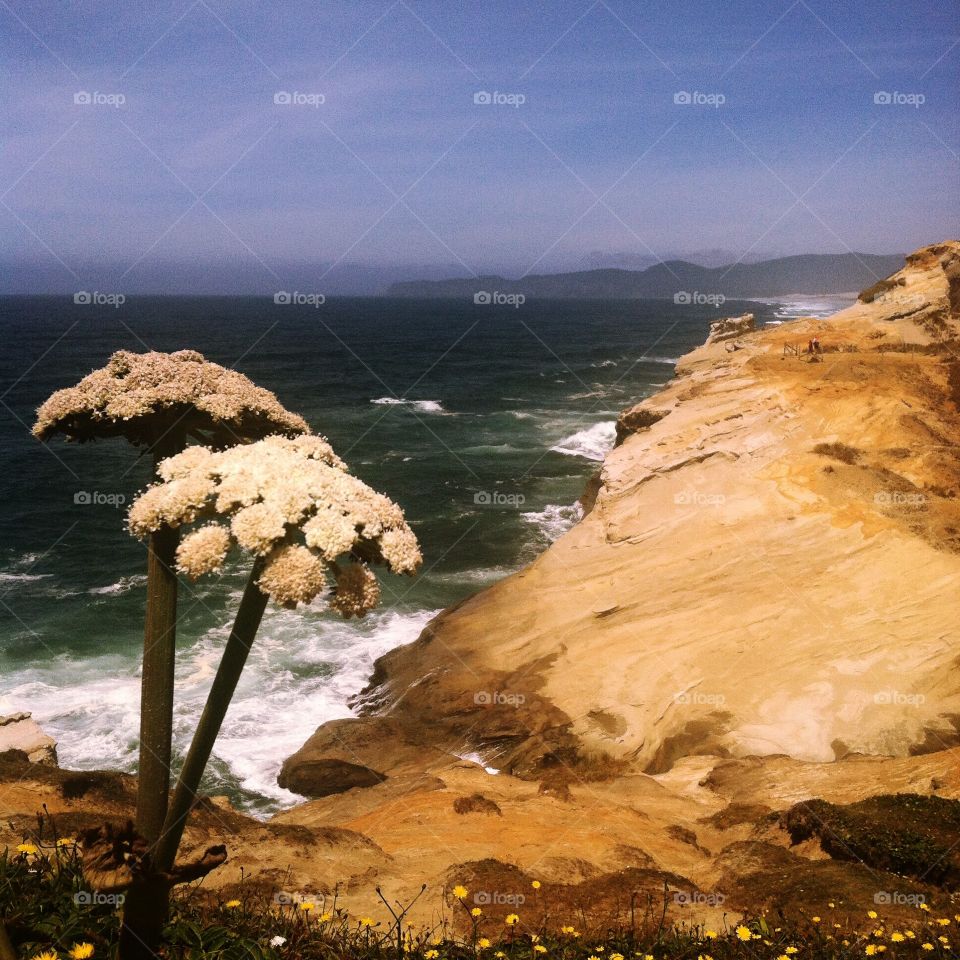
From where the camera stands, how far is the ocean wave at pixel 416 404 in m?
59.1

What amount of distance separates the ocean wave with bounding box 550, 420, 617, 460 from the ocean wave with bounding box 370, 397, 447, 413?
14236mm

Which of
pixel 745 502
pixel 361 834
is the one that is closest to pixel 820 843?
pixel 361 834

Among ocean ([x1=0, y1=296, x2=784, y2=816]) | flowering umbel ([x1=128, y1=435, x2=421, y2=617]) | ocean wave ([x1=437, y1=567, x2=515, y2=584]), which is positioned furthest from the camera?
ocean wave ([x1=437, y1=567, x2=515, y2=584])

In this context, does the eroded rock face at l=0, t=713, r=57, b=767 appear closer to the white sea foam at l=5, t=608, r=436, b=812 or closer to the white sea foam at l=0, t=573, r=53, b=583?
the white sea foam at l=5, t=608, r=436, b=812

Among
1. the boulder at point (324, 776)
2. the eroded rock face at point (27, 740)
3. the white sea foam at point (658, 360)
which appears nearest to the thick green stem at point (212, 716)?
the eroded rock face at point (27, 740)

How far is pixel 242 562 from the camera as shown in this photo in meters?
27.9

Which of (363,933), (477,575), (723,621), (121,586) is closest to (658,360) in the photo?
(477,575)

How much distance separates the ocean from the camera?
18688 millimetres

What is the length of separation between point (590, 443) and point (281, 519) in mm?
41715

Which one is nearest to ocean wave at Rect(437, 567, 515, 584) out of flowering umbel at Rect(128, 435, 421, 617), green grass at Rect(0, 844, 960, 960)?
green grass at Rect(0, 844, 960, 960)

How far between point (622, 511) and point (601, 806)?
12441 mm

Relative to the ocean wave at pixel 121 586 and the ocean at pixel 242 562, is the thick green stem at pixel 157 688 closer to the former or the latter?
the ocean at pixel 242 562

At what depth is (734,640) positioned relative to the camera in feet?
55.5

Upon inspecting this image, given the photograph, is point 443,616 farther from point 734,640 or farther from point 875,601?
point 875,601
